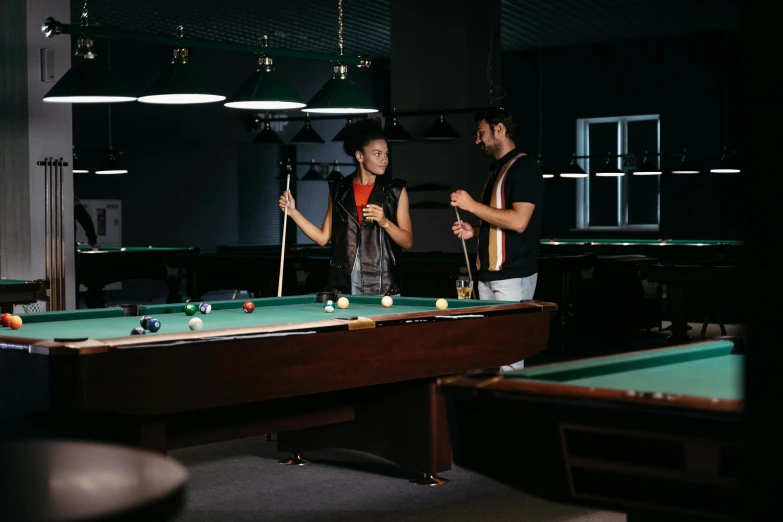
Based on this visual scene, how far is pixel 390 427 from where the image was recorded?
4328 millimetres

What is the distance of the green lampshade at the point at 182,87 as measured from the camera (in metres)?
4.42

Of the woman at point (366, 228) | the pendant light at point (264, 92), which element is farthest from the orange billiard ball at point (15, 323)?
the woman at point (366, 228)

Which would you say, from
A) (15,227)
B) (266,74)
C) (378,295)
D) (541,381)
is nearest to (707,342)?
(541,381)

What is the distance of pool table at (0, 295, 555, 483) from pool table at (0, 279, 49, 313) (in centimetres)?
154

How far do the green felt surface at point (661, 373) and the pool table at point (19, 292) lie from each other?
3.75 metres

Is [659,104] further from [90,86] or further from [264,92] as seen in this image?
[90,86]

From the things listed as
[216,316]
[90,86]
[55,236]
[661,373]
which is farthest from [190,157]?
[661,373]

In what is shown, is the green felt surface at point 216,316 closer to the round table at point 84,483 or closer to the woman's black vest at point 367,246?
the woman's black vest at point 367,246

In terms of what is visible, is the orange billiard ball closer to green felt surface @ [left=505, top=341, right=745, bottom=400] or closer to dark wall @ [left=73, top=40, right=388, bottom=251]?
green felt surface @ [left=505, top=341, right=745, bottom=400]

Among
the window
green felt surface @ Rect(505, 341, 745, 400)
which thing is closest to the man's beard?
green felt surface @ Rect(505, 341, 745, 400)

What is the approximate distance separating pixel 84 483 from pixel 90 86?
10.1 ft

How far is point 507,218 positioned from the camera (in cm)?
479

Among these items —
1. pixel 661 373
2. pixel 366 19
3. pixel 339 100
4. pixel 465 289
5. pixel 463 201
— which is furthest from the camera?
pixel 366 19

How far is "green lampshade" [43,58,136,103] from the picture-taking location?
167 inches
